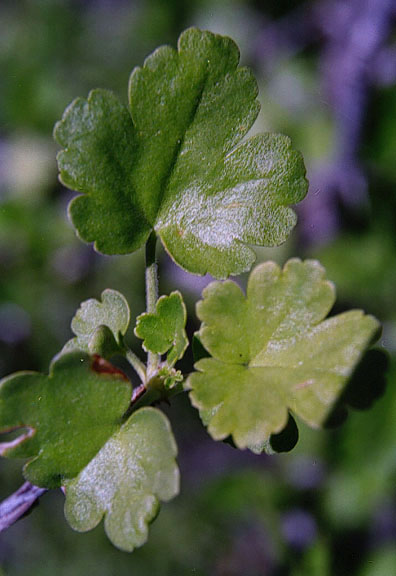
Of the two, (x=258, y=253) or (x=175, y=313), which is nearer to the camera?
(x=175, y=313)

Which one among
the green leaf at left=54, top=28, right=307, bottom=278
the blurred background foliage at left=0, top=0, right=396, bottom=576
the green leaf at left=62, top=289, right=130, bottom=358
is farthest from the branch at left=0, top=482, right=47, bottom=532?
the blurred background foliage at left=0, top=0, right=396, bottom=576

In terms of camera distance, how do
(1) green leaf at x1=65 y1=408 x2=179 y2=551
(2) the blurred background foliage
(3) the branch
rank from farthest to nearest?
(2) the blurred background foliage, (3) the branch, (1) green leaf at x1=65 y1=408 x2=179 y2=551

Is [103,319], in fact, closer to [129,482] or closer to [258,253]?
[129,482]

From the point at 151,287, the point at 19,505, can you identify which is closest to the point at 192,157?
the point at 151,287

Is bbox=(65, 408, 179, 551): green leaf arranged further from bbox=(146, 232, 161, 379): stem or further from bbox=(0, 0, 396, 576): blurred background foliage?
bbox=(0, 0, 396, 576): blurred background foliage

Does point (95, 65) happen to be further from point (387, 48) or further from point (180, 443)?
point (180, 443)
